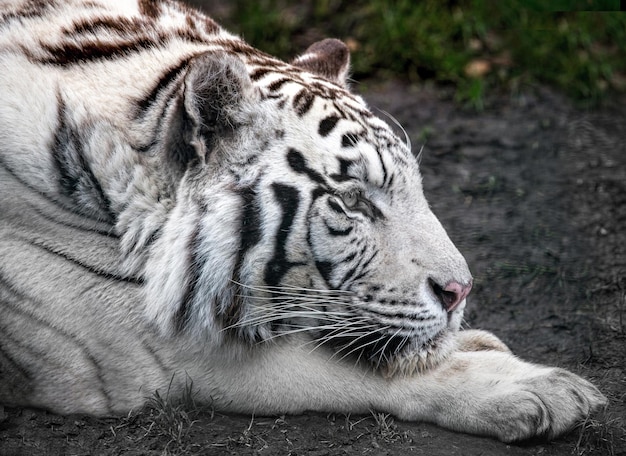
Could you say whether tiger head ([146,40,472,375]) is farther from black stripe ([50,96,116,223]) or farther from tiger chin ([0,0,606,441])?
black stripe ([50,96,116,223])

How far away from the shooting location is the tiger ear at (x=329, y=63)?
2.72 metres

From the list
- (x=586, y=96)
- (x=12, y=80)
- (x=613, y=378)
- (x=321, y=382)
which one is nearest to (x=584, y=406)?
(x=613, y=378)

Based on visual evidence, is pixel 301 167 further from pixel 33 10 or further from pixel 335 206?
pixel 33 10

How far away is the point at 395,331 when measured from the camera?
2287mm

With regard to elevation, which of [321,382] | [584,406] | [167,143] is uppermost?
[167,143]

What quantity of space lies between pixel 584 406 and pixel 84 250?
1340 millimetres

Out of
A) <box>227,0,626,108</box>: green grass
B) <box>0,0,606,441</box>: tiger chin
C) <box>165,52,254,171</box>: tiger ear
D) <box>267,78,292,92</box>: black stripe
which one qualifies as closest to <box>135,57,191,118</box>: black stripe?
<box>0,0,606,441</box>: tiger chin

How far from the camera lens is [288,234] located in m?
2.23

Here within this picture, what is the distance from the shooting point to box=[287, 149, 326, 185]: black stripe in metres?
2.24

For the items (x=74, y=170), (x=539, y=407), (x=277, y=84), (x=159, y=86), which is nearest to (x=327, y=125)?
(x=277, y=84)

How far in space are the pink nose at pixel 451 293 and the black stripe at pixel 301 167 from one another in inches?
15.5

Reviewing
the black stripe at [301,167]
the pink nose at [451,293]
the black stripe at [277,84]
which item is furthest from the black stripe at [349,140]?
the pink nose at [451,293]

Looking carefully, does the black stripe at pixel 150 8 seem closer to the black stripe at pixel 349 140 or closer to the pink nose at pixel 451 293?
the black stripe at pixel 349 140

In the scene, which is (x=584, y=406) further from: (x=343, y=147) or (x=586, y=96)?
(x=586, y=96)
